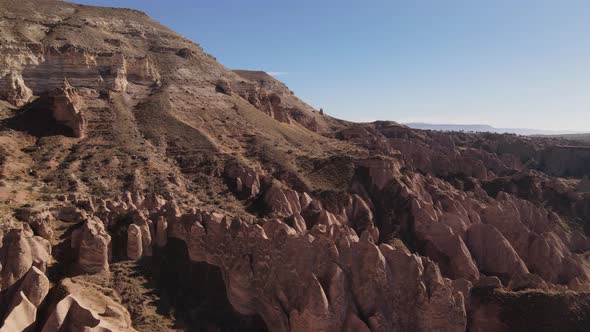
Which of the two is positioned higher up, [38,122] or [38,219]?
[38,122]

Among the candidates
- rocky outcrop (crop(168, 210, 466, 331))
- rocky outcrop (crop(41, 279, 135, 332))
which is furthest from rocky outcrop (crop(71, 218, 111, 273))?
rocky outcrop (crop(168, 210, 466, 331))

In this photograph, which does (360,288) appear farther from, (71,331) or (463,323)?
(71,331)

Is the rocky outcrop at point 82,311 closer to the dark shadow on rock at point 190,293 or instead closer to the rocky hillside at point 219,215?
the rocky hillside at point 219,215

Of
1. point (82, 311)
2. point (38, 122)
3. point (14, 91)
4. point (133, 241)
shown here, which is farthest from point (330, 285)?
point (14, 91)

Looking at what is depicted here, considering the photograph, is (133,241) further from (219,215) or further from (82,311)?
(82,311)

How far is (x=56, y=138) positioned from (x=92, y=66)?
76.2 ft

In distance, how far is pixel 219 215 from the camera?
26438 mm

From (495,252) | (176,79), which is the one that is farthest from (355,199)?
(176,79)

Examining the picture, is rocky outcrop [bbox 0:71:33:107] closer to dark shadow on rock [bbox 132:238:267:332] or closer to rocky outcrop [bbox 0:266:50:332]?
dark shadow on rock [bbox 132:238:267:332]

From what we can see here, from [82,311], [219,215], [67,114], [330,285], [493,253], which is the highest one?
[67,114]

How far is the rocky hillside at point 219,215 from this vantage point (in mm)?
19141

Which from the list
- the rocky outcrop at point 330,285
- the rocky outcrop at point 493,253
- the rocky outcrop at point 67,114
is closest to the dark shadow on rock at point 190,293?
the rocky outcrop at point 330,285

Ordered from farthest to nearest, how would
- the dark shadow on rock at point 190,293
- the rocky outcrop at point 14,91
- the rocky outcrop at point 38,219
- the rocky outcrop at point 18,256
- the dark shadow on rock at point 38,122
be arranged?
1. the rocky outcrop at point 14,91
2. the dark shadow on rock at point 38,122
3. the rocky outcrop at point 38,219
4. the dark shadow on rock at point 190,293
5. the rocky outcrop at point 18,256

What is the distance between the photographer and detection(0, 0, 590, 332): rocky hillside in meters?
19.1
